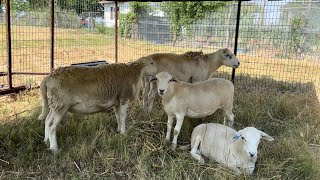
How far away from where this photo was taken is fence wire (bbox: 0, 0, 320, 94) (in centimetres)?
920

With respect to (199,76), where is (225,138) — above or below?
below

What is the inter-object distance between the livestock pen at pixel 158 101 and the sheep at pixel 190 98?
1.13 ft

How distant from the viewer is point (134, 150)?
4668mm

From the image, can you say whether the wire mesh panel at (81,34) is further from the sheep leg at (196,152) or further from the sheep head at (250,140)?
the sheep head at (250,140)

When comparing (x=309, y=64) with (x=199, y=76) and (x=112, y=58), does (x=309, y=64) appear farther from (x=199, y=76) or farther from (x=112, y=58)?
(x=112, y=58)

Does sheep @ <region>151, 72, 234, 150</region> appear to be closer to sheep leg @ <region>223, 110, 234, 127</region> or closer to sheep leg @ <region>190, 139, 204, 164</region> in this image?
sheep leg @ <region>223, 110, 234, 127</region>

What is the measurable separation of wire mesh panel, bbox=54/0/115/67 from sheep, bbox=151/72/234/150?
665cm

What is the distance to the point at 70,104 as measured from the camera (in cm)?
479

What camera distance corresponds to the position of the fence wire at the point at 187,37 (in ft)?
30.2

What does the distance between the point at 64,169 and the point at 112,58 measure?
9750 mm

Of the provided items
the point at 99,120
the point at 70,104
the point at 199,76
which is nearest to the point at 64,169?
the point at 70,104

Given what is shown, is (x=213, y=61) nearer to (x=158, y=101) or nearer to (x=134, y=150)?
(x=158, y=101)

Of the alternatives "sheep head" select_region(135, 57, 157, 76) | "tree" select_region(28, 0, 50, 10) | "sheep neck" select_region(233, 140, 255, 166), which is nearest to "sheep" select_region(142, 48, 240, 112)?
"sheep head" select_region(135, 57, 157, 76)

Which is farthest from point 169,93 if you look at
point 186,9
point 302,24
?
point 186,9
